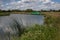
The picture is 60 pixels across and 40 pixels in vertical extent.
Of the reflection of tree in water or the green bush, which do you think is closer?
the green bush

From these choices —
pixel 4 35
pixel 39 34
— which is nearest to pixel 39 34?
pixel 39 34

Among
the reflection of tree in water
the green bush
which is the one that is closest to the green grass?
the green bush

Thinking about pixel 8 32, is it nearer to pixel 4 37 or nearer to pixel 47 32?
pixel 4 37

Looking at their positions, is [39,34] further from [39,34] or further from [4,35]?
[4,35]

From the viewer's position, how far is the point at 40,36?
7.85 meters

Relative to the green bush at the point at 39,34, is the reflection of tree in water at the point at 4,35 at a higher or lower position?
lower

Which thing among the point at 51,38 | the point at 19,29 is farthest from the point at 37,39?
the point at 19,29

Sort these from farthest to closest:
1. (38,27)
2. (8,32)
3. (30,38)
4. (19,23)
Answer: (8,32) < (19,23) < (38,27) < (30,38)

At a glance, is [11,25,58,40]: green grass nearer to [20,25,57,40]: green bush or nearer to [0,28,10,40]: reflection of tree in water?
[20,25,57,40]: green bush

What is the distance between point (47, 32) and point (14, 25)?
1.44 m

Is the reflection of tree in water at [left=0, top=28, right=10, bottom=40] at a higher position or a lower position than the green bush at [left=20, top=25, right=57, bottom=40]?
lower

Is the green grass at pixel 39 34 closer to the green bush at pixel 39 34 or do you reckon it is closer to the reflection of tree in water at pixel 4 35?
the green bush at pixel 39 34

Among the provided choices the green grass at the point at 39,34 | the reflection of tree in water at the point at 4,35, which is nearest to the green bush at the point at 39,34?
the green grass at the point at 39,34

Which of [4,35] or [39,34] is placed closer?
[39,34]
